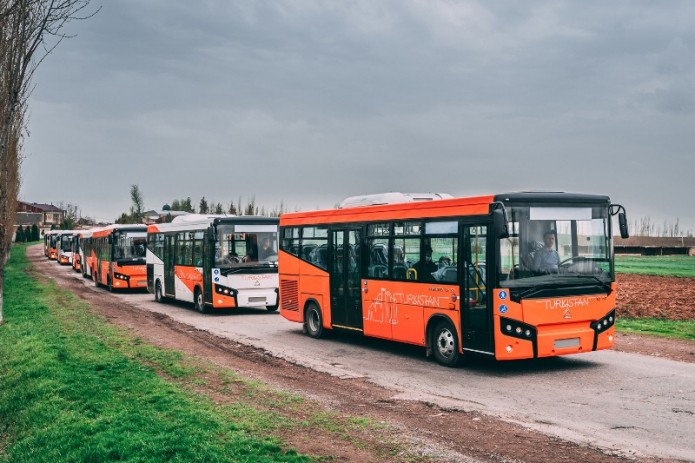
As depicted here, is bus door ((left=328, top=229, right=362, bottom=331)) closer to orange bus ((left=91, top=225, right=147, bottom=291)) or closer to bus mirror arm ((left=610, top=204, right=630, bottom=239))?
bus mirror arm ((left=610, top=204, right=630, bottom=239))

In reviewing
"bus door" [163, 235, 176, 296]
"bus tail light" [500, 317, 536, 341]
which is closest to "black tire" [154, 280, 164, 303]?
"bus door" [163, 235, 176, 296]

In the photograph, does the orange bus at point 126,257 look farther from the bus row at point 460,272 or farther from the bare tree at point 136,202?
the bare tree at point 136,202

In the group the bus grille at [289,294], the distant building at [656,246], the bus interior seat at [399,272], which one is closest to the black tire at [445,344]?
the bus interior seat at [399,272]

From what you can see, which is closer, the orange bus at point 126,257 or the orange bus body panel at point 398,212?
the orange bus body panel at point 398,212

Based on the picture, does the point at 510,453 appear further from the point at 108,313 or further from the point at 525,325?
the point at 108,313

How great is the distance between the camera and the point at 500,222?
11.5 m

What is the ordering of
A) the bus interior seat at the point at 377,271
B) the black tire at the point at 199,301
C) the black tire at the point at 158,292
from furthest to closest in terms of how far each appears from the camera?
the black tire at the point at 158,292 < the black tire at the point at 199,301 < the bus interior seat at the point at 377,271

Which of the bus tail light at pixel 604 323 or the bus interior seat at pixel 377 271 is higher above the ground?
the bus interior seat at pixel 377 271

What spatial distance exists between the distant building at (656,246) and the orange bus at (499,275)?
60.0m

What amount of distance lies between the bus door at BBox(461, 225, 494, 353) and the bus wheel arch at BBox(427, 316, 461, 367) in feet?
0.90

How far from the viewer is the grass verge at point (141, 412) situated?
7797 mm

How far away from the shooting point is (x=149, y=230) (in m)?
30.4

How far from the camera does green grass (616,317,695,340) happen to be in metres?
17.0

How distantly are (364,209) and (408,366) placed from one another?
3.54 m
